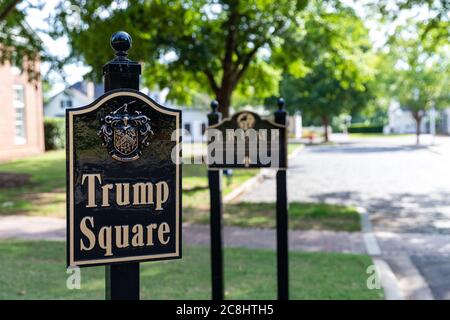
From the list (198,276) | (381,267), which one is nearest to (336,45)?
(381,267)

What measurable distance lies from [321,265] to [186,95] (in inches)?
592

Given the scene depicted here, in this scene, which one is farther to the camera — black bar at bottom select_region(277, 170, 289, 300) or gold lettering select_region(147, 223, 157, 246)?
black bar at bottom select_region(277, 170, 289, 300)

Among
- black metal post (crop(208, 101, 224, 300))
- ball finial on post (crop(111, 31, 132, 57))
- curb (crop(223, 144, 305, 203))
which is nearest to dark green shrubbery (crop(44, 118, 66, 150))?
curb (crop(223, 144, 305, 203))

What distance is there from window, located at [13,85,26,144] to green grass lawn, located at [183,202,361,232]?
1963cm

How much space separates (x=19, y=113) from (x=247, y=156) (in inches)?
1076

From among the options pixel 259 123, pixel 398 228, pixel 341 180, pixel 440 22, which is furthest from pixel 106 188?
pixel 341 180

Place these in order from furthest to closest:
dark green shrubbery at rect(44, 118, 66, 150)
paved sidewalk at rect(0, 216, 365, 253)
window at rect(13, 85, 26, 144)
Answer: dark green shrubbery at rect(44, 118, 66, 150) < window at rect(13, 85, 26, 144) < paved sidewalk at rect(0, 216, 365, 253)

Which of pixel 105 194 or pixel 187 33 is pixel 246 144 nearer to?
pixel 105 194

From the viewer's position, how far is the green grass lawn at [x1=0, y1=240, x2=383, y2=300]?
18.5 ft

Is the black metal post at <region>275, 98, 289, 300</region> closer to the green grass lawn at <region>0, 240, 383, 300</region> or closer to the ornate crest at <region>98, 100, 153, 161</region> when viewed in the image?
the green grass lawn at <region>0, 240, 383, 300</region>

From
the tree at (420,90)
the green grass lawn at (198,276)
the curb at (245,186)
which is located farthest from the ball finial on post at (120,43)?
the tree at (420,90)

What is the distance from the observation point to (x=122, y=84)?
2258mm

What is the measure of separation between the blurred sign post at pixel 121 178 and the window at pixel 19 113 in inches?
1098
